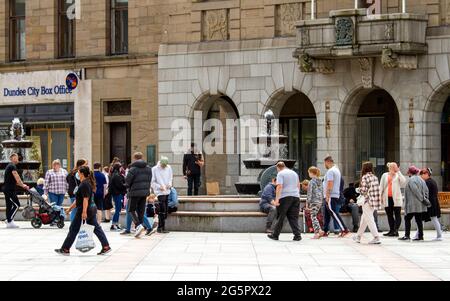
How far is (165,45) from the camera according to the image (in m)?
40.8

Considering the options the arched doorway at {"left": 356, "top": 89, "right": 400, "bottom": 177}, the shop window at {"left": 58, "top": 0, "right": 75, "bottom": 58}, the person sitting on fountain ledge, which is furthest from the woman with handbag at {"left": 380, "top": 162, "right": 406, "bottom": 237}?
the shop window at {"left": 58, "top": 0, "right": 75, "bottom": 58}

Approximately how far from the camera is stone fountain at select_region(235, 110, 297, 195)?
2792 cm

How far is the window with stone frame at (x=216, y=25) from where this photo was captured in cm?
3956

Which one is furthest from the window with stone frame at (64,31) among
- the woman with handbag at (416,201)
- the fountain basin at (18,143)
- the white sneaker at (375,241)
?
the white sneaker at (375,241)

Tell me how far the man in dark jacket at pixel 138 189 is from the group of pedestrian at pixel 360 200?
2822 mm

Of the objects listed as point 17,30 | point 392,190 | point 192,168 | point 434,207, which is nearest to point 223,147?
point 192,168

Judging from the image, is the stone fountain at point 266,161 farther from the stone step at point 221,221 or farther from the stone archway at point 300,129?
the stone archway at point 300,129

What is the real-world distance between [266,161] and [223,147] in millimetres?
11707

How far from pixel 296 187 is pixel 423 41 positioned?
12806 mm

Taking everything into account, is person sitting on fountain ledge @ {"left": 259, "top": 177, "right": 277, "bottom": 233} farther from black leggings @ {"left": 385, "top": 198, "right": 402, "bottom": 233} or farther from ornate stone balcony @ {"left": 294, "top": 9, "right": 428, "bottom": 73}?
ornate stone balcony @ {"left": 294, "top": 9, "right": 428, "bottom": 73}

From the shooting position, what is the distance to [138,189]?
24906mm

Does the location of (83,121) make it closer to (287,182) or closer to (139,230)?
(139,230)

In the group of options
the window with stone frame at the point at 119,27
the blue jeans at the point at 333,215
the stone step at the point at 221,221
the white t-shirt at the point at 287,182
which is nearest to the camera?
the white t-shirt at the point at 287,182

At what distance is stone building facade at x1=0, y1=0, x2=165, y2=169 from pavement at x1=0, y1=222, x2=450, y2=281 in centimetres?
1694
